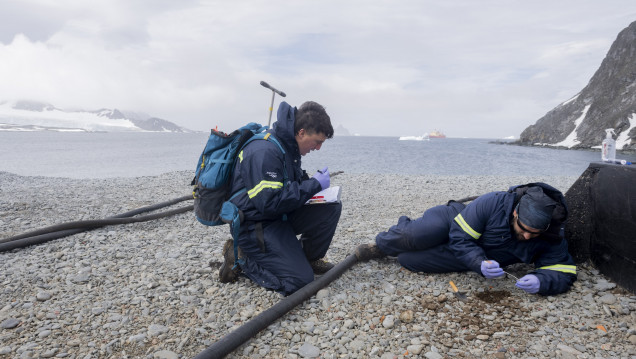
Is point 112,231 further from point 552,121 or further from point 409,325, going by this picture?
point 552,121

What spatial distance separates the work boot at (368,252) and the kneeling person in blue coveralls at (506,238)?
1.60 feet

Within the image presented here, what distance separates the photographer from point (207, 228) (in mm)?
6320

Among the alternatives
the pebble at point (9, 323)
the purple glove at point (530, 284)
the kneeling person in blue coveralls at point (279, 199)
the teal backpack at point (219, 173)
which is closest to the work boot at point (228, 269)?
the kneeling person in blue coveralls at point (279, 199)

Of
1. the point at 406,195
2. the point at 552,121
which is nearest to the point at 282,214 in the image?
the point at 406,195

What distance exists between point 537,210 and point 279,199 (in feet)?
6.99

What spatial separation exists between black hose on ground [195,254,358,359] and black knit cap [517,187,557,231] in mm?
1785

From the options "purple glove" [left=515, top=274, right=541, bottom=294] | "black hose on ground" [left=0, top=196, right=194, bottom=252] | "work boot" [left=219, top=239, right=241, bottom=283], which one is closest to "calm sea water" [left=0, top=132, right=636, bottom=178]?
"black hose on ground" [left=0, top=196, right=194, bottom=252]

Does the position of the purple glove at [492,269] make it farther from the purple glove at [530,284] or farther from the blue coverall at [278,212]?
the blue coverall at [278,212]

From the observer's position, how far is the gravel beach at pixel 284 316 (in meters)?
2.89

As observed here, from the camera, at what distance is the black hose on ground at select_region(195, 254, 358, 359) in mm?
2703

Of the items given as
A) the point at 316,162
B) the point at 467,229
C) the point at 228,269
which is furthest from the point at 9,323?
the point at 316,162

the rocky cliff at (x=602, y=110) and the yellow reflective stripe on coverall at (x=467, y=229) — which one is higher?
the rocky cliff at (x=602, y=110)

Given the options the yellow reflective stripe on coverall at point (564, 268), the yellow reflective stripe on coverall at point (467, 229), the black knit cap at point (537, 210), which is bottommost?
the yellow reflective stripe on coverall at point (564, 268)

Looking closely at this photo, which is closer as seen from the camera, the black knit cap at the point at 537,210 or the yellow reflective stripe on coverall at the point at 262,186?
the black knit cap at the point at 537,210
